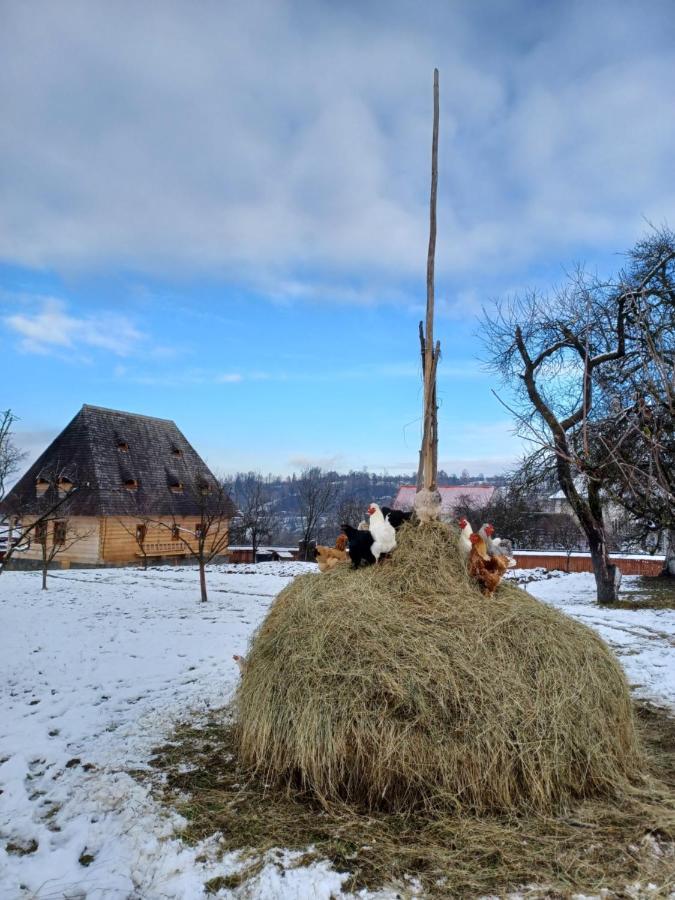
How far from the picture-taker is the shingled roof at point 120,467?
81.3 feet

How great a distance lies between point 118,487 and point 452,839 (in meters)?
25.4

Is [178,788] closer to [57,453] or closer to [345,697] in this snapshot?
[345,697]

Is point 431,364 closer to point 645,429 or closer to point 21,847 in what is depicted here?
point 645,429

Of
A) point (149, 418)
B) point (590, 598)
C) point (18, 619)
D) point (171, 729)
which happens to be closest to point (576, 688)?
point (171, 729)

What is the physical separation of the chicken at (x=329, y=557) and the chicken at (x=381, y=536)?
0.52 meters

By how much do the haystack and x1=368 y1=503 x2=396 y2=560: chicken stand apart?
27 centimetres

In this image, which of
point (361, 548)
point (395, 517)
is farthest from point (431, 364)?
point (361, 548)

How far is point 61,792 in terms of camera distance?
11.7 feet

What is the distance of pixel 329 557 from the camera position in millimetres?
4625

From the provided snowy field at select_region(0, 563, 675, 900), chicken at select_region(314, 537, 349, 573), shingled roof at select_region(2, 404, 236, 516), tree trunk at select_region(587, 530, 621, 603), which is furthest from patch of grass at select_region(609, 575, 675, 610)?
shingled roof at select_region(2, 404, 236, 516)

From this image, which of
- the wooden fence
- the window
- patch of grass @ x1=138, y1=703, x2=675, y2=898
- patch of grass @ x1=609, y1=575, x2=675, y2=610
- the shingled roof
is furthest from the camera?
the shingled roof

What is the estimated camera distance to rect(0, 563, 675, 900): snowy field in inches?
105

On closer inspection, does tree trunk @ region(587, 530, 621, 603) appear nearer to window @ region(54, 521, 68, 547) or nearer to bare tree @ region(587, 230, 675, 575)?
bare tree @ region(587, 230, 675, 575)

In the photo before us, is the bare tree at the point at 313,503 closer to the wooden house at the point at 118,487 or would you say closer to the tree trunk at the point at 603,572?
the wooden house at the point at 118,487
